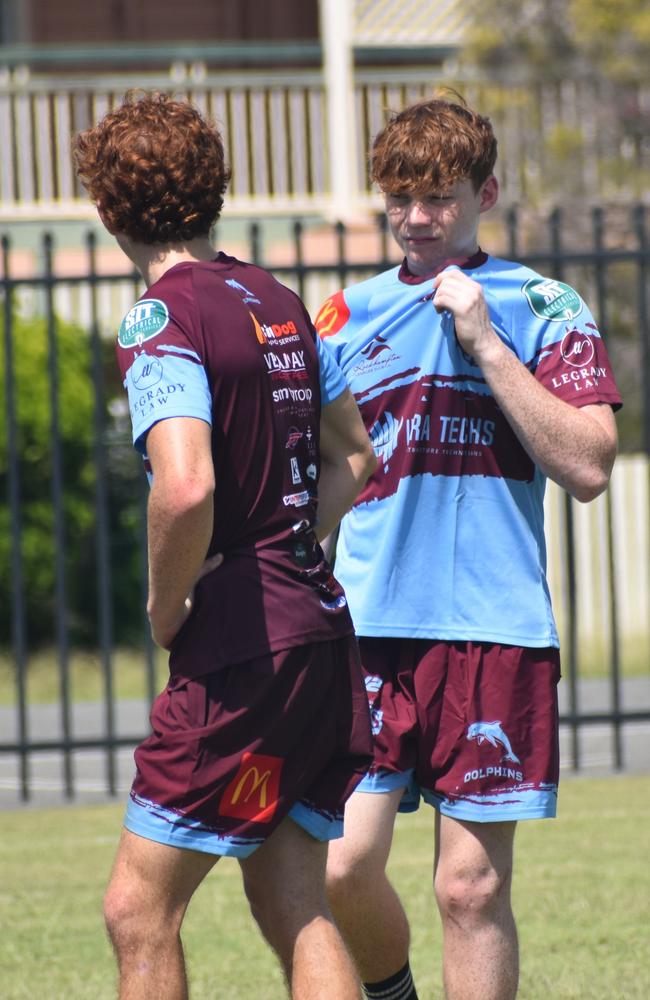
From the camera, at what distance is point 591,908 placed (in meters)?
4.84

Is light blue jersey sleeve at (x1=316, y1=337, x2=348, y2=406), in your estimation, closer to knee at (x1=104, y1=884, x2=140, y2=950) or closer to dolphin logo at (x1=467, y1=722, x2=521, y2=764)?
dolphin logo at (x1=467, y1=722, x2=521, y2=764)

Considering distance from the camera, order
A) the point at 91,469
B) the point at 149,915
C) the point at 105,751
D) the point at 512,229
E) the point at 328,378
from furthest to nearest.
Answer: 1. the point at 91,469
2. the point at 105,751
3. the point at 512,229
4. the point at 328,378
5. the point at 149,915

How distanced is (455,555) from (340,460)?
371 mm

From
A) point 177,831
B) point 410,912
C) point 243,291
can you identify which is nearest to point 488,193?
point 243,291

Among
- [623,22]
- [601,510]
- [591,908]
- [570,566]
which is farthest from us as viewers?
[623,22]

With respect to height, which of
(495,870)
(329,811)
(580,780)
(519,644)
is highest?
(519,644)

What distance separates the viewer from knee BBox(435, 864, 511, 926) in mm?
3127

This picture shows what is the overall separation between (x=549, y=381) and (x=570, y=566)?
4.22 metres

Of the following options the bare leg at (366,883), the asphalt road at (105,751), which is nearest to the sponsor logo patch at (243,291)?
the bare leg at (366,883)

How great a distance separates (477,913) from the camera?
313 cm

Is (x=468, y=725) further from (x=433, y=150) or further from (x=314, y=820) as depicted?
(x=433, y=150)

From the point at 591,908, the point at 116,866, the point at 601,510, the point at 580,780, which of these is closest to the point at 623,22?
the point at 601,510

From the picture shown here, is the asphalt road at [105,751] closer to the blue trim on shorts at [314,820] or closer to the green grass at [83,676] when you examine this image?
the green grass at [83,676]

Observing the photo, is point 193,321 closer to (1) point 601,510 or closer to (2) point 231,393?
(2) point 231,393
